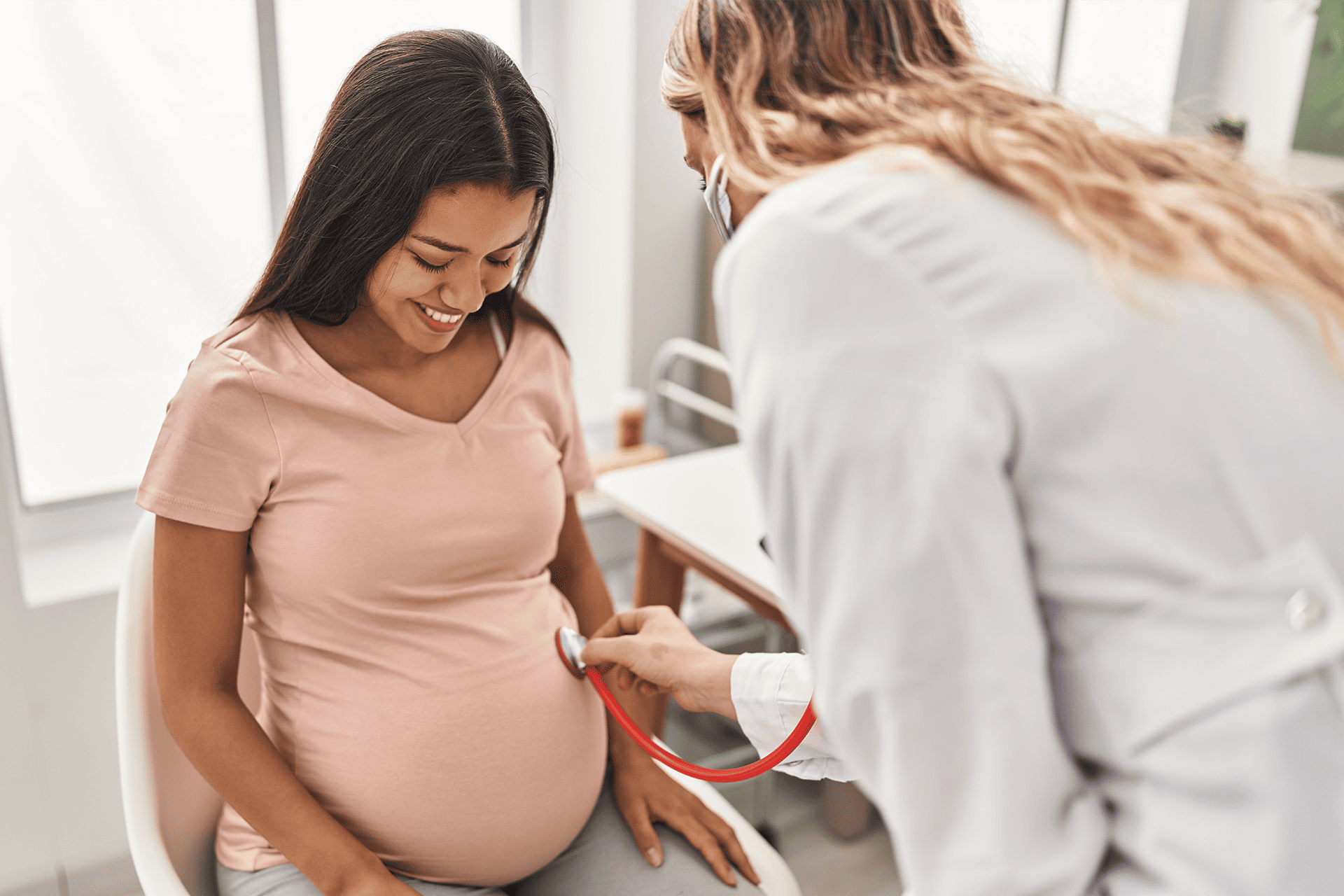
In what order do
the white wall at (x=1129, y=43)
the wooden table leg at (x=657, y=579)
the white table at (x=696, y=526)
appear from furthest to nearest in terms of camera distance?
the white wall at (x=1129, y=43) < the wooden table leg at (x=657, y=579) < the white table at (x=696, y=526)

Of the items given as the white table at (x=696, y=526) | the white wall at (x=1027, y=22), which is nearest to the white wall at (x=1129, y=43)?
the white wall at (x=1027, y=22)

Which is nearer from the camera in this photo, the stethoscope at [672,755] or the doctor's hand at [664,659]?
the stethoscope at [672,755]

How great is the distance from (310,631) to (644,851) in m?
0.46

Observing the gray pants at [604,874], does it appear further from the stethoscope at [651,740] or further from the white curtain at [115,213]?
the white curtain at [115,213]

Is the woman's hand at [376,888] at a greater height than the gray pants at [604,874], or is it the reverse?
the woman's hand at [376,888]

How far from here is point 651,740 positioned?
45.5 inches

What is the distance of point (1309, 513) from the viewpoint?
537 mm

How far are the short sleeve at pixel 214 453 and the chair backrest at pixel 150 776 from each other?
135 mm

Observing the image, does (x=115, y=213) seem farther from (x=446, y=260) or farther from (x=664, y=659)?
(x=664, y=659)

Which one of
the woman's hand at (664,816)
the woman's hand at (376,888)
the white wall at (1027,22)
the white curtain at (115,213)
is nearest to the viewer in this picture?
the woman's hand at (376,888)

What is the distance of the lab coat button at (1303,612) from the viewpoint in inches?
21.0

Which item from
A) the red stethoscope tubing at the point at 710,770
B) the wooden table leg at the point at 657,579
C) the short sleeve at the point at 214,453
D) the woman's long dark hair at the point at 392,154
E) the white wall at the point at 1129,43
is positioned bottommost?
the wooden table leg at the point at 657,579

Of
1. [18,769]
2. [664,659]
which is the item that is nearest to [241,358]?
[664,659]

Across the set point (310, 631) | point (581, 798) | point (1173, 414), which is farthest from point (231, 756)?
point (1173, 414)
